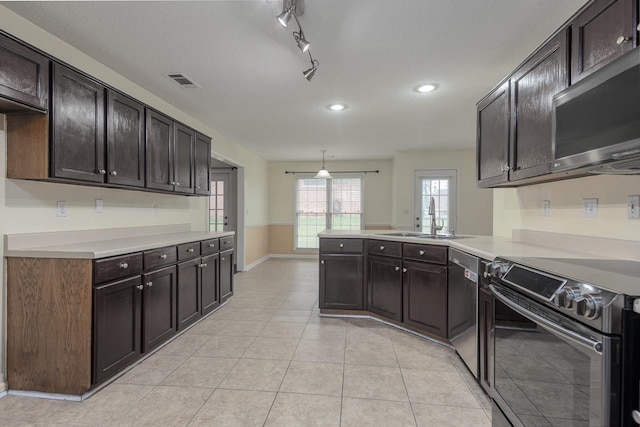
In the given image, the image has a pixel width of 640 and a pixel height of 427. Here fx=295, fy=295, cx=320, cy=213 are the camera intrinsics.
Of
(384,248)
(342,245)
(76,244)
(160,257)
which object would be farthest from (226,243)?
(384,248)

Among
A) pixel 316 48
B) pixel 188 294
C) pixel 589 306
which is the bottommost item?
pixel 188 294

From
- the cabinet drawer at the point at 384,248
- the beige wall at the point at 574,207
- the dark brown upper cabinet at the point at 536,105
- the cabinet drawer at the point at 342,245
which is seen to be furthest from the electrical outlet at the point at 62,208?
the beige wall at the point at 574,207

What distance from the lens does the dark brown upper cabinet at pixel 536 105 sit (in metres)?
1.67

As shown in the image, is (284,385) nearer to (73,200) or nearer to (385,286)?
(385,286)

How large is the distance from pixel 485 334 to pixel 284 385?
1.37 metres

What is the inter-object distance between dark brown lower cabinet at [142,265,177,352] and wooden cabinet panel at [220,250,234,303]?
0.91m

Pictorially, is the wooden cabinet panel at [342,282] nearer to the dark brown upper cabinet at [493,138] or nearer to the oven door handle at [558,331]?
the dark brown upper cabinet at [493,138]

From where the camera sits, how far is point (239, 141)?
17.1ft

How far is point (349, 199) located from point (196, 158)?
4283 mm

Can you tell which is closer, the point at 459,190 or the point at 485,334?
the point at 485,334

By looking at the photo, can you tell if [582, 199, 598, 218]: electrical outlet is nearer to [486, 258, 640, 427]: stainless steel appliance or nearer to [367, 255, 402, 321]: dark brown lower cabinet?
[486, 258, 640, 427]: stainless steel appliance

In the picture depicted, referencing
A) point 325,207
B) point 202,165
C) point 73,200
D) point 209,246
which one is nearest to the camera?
point 73,200

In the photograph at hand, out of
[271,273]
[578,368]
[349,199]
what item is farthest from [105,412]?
[349,199]

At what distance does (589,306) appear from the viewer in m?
0.93
